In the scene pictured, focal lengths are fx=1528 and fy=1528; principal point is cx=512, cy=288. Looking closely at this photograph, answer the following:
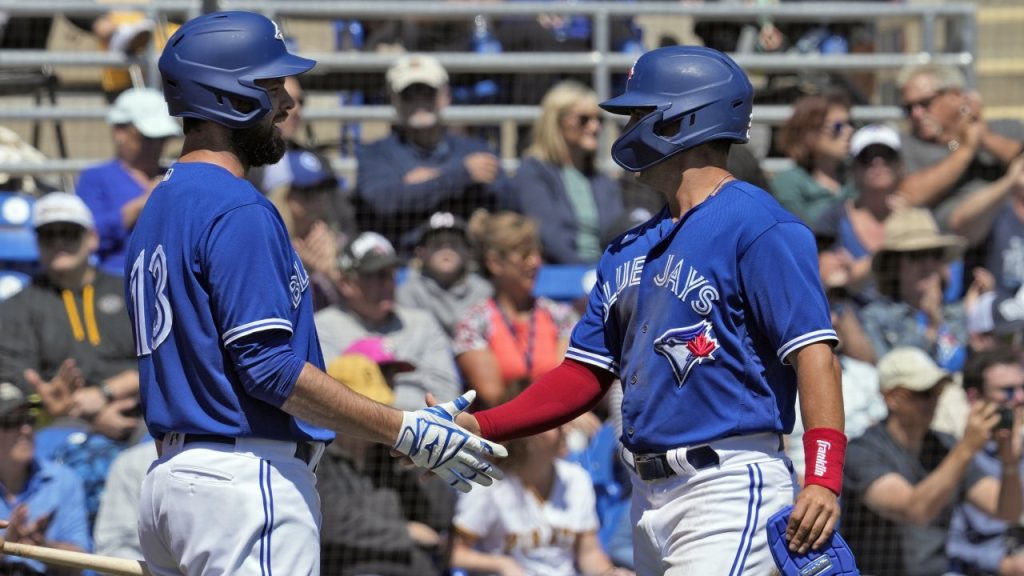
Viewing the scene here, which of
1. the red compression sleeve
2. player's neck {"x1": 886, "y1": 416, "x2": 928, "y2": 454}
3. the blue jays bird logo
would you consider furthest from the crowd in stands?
the blue jays bird logo

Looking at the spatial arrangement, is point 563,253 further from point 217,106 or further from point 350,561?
point 217,106

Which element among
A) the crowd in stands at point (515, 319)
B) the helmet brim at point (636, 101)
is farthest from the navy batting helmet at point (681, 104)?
the crowd in stands at point (515, 319)

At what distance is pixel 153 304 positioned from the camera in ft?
13.1

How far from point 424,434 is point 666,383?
662 millimetres

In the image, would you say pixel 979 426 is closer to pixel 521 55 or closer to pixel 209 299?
pixel 521 55

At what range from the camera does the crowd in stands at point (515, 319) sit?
21.9ft

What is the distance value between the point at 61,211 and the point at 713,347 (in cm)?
403

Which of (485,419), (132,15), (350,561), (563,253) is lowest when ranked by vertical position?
(350,561)

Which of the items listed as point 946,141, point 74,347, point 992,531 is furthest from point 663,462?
point 946,141


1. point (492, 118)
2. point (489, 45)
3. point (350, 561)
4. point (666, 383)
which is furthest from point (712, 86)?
point (489, 45)

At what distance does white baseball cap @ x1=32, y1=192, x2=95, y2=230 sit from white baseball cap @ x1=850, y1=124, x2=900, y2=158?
4033 millimetres

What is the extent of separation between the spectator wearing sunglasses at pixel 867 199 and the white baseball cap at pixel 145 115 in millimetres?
3403

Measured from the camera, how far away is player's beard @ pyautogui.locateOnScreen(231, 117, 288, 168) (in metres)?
4.13

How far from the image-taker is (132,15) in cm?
900
